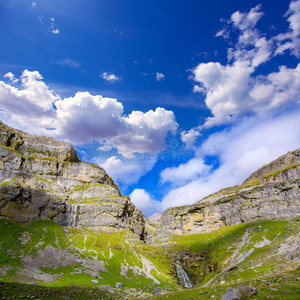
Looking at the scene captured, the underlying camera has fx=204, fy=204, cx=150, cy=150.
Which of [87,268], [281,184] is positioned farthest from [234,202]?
[87,268]

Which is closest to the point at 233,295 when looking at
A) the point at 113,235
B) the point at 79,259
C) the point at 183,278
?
the point at 79,259

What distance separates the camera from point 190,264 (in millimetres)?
111250

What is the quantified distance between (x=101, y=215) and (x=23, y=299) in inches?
3825

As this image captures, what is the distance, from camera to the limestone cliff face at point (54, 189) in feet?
379

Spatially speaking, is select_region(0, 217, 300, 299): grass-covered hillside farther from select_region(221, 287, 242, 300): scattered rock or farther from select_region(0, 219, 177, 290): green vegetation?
select_region(221, 287, 242, 300): scattered rock

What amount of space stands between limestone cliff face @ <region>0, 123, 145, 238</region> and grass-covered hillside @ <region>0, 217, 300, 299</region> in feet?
27.1

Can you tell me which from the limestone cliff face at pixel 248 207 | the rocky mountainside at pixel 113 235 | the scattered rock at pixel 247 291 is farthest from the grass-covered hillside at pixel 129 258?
the scattered rock at pixel 247 291

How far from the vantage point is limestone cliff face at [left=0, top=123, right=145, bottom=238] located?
115 m

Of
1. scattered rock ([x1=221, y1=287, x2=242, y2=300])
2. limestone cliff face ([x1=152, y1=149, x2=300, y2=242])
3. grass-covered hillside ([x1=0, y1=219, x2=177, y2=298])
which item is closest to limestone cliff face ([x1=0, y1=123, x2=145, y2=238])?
grass-covered hillside ([x1=0, y1=219, x2=177, y2=298])

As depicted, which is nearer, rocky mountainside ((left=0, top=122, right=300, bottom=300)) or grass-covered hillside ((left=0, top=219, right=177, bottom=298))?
rocky mountainside ((left=0, top=122, right=300, bottom=300))

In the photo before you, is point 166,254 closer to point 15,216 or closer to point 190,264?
point 190,264

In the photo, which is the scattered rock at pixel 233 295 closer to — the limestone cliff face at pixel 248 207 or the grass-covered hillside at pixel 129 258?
the grass-covered hillside at pixel 129 258

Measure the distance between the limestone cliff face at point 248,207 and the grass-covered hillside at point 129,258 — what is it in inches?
451

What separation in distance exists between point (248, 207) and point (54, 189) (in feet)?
416
